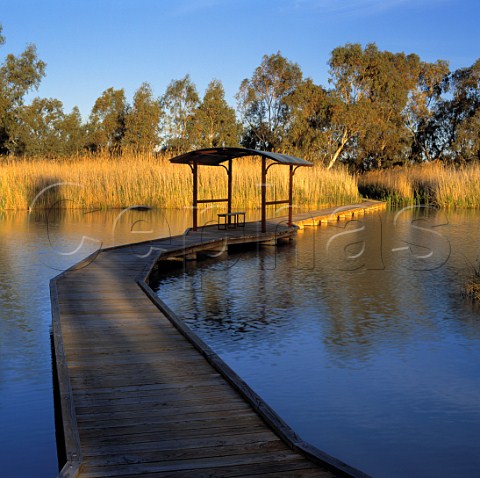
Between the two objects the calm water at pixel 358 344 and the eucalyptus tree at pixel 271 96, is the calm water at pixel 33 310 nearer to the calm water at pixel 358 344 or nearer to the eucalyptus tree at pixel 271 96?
the calm water at pixel 358 344

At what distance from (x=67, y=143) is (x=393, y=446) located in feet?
150

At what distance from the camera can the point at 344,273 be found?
12188 millimetres

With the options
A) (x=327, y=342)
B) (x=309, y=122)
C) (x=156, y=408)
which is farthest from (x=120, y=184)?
(x=156, y=408)

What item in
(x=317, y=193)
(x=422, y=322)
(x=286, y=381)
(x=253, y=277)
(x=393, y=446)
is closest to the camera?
(x=393, y=446)

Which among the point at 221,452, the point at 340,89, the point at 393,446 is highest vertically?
the point at 340,89

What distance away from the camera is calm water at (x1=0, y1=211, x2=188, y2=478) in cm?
473

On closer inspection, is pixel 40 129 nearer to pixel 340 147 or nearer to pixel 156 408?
pixel 340 147

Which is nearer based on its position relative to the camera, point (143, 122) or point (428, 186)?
point (428, 186)

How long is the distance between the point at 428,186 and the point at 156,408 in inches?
1149

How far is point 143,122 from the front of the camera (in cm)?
4259

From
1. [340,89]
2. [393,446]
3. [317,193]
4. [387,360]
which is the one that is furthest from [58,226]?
[340,89]

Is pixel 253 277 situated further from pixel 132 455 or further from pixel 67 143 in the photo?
pixel 67 143

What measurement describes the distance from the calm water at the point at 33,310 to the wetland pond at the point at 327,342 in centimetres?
2

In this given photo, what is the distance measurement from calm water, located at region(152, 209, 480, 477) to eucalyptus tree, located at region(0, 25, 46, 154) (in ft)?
92.8
